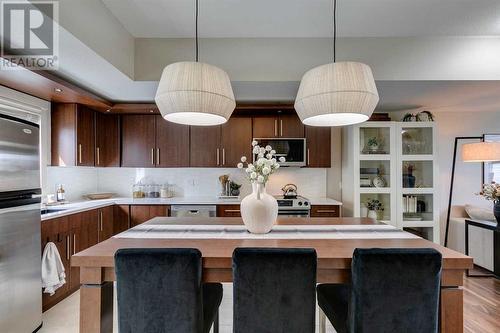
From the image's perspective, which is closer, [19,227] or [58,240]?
[19,227]

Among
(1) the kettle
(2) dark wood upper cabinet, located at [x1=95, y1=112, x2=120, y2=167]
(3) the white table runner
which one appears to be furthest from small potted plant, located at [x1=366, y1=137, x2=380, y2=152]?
(2) dark wood upper cabinet, located at [x1=95, y1=112, x2=120, y2=167]

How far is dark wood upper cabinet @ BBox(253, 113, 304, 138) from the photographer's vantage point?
4082 millimetres

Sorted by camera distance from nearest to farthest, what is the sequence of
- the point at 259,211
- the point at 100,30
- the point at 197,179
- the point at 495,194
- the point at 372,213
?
the point at 259,211 → the point at 100,30 → the point at 495,194 → the point at 372,213 → the point at 197,179

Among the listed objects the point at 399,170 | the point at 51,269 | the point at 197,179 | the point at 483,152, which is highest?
the point at 483,152

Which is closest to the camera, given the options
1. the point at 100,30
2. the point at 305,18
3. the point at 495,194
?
the point at 100,30

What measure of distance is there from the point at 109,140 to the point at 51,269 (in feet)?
6.76

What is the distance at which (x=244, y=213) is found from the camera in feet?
6.35

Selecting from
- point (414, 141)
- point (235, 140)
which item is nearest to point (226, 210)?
point (235, 140)

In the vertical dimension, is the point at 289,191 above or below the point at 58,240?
above

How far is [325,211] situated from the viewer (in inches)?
148

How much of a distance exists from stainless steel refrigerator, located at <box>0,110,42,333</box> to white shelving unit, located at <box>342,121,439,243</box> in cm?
359

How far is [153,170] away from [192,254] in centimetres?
335

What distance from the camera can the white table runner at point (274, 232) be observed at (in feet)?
6.05

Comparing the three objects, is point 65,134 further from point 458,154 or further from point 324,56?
point 458,154
